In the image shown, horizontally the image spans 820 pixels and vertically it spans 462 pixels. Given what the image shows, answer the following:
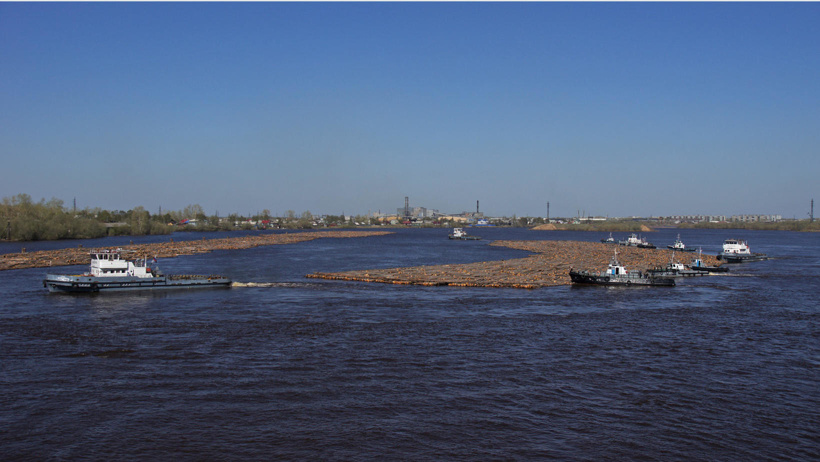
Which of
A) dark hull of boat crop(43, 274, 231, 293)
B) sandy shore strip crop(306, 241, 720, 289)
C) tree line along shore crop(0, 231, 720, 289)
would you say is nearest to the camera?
dark hull of boat crop(43, 274, 231, 293)

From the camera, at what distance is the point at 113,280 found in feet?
182

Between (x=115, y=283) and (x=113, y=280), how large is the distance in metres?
0.35

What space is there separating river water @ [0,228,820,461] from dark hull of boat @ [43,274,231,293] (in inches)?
130

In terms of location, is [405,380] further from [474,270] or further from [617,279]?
[474,270]

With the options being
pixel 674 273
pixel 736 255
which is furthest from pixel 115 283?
pixel 736 255

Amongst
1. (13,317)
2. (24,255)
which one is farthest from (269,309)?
(24,255)

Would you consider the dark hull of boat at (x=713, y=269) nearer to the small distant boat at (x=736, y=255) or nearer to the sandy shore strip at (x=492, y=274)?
the sandy shore strip at (x=492, y=274)

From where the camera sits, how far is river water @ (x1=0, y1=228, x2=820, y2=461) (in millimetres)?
20641

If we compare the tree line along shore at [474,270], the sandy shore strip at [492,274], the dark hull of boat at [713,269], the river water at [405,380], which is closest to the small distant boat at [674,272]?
the dark hull of boat at [713,269]

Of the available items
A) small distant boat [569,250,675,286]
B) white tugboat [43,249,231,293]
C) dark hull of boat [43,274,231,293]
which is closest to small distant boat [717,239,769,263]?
small distant boat [569,250,675,286]

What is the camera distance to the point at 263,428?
2159 centimetres

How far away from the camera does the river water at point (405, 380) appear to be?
20641 mm

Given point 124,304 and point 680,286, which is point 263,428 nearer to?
point 124,304

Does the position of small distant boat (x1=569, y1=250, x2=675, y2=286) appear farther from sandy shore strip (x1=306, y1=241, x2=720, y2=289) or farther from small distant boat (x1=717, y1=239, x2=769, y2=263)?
small distant boat (x1=717, y1=239, x2=769, y2=263)
